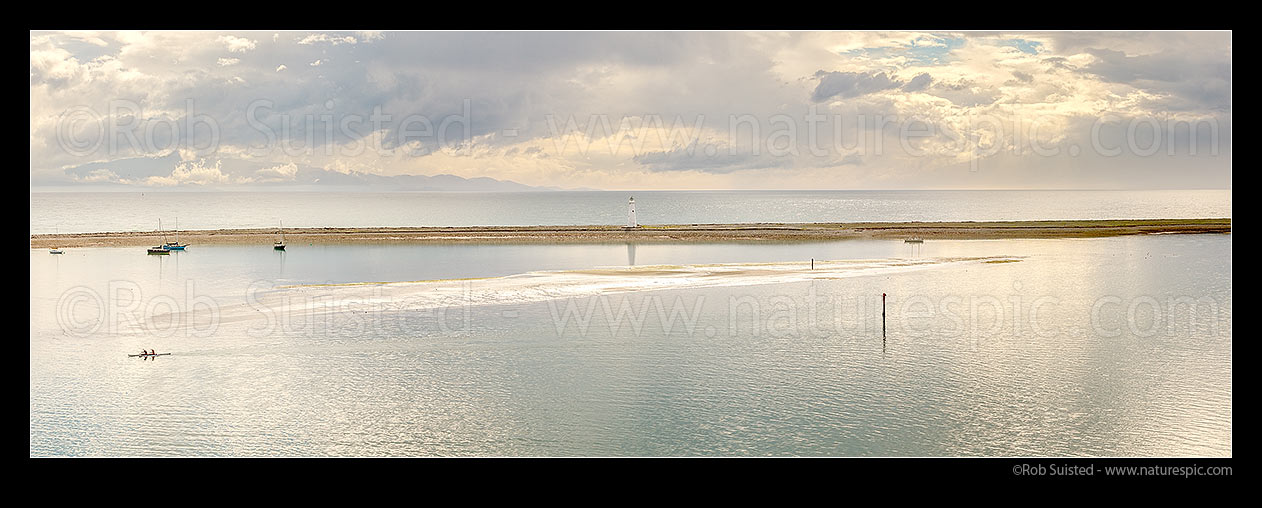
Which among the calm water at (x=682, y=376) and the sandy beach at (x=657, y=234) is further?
the sandy beach at (x=657, y=234)

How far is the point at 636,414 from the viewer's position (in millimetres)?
29344

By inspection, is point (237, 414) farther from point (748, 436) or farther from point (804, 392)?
point (804, 392)

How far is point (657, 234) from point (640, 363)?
7132 cm

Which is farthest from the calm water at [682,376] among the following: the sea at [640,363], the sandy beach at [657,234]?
the sandy beach at [657,234]

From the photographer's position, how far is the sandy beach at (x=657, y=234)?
103 meters

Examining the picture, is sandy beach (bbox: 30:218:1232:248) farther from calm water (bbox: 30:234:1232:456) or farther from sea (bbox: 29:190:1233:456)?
calm water (bbox: 30:234:1232:456)

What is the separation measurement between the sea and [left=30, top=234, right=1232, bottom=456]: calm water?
0.45 feet

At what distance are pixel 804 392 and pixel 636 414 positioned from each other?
6.11 metres

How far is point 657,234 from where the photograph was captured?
353 ft

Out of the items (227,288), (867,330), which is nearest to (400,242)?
(227,288)

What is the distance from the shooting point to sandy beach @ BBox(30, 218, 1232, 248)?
4058 inches

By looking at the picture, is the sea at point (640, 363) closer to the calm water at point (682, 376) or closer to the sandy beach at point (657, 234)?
the calm water at point (682, 376)

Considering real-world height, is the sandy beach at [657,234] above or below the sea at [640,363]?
above

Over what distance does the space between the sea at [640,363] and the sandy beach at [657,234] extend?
33.9m
